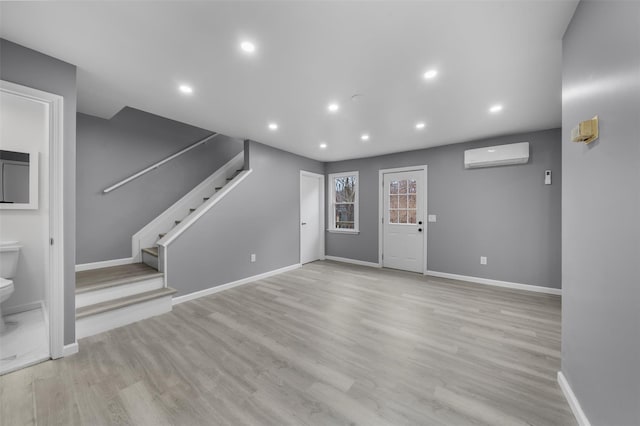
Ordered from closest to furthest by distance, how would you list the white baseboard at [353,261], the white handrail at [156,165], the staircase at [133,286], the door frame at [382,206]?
1. the staircase at [133,286]
2. the white handrail at [156,165]
3. the door frame at [382,206]
4. the white baseboard at [353,261]

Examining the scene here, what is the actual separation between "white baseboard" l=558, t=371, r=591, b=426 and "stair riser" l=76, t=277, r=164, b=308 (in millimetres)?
3914

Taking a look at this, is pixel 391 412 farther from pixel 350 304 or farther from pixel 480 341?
pixel 350 304

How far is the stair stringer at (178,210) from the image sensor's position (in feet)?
12.1

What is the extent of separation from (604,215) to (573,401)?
1.22 meters

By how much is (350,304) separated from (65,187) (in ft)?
10.3

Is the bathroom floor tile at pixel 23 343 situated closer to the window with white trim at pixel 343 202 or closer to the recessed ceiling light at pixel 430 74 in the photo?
the recessed ceiling light at pixel 430 74

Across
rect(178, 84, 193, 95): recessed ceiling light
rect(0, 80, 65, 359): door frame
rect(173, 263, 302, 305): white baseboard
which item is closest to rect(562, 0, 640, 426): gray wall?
rect(178, 84, 193, 95): recessed ceiling light

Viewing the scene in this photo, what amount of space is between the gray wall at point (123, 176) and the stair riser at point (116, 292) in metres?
1.12

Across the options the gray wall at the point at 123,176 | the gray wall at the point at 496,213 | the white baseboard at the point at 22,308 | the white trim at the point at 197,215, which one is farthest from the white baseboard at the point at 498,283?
the white baseboard at the point at 22,308

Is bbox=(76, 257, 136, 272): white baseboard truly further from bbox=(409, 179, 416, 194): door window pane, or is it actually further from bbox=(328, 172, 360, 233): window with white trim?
bbox=(409, 179, 416, 194): door window pane

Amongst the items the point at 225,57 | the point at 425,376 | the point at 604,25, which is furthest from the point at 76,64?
the point at 425,376

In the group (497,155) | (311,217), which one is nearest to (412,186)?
(497,155)

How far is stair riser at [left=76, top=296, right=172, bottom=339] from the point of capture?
2.28 metres

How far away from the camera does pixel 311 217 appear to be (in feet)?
18.1
